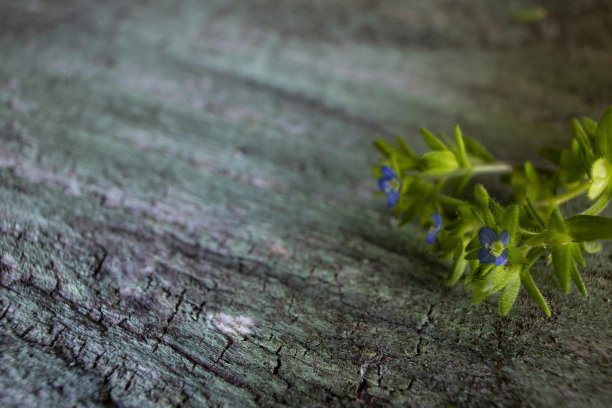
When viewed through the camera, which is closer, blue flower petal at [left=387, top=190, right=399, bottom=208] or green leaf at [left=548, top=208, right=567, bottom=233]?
green leaf at [left=548, top=208, right=567, bottom=233]

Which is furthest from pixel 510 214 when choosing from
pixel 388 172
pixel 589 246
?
pixel 388 172

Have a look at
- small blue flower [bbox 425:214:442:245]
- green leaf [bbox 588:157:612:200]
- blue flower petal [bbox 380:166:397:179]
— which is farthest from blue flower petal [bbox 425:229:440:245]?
green leaf [bbox 588:157:612:200]

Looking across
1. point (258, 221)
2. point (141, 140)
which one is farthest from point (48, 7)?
point (258, 221)

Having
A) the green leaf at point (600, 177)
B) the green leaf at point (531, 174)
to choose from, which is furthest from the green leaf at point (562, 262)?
the green leaf at point (531, 174)

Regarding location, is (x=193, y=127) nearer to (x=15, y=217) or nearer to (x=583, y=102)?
(x=15, y=217)

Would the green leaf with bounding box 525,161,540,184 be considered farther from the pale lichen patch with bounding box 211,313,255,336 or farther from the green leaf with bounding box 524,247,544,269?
the pale lichen patch with bounding box 211,313,255,336

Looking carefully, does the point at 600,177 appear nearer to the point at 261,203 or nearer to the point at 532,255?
the point at 532,255

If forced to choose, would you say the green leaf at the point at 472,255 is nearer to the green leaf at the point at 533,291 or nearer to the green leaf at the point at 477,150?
the green leaf at the point at 533,291
